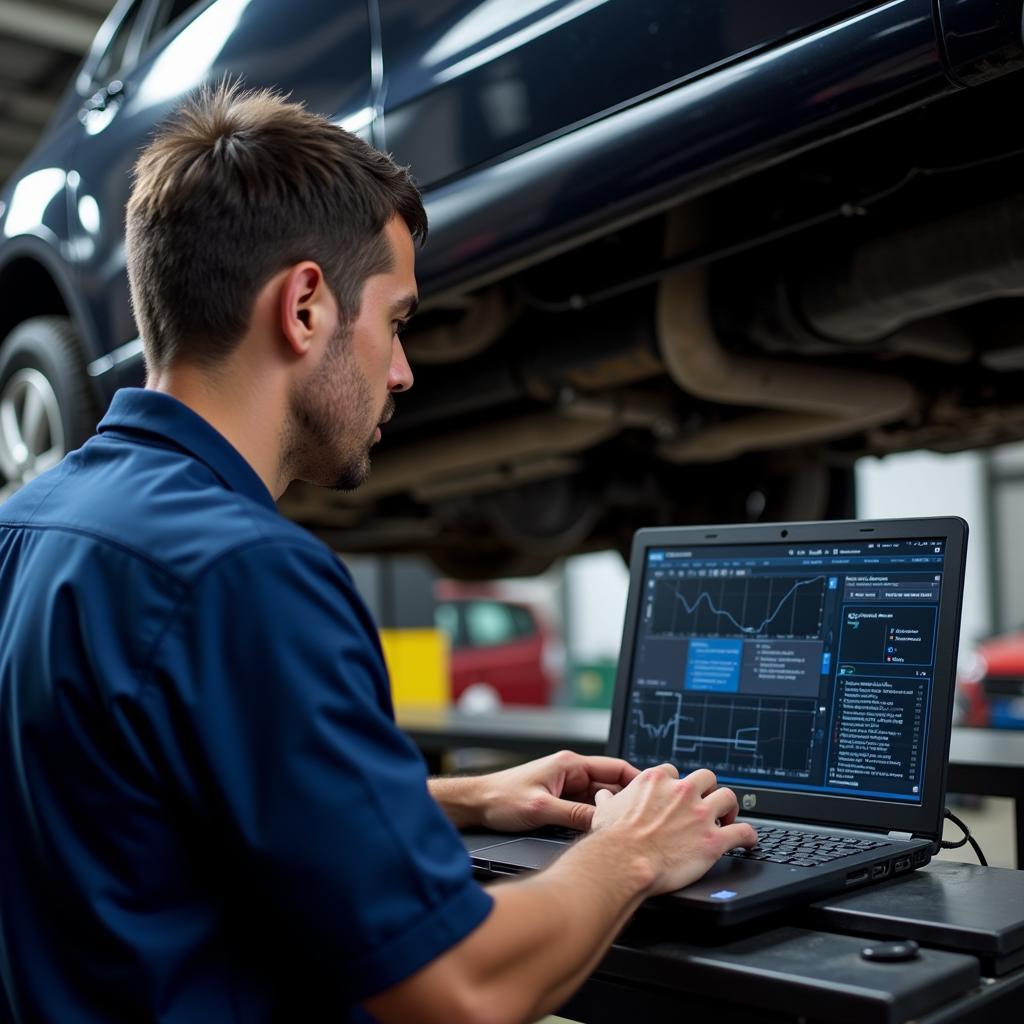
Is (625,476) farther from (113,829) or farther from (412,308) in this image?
(113,829)

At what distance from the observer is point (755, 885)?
3.15 ft

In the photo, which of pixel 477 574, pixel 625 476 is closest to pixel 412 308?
pixel 625 476

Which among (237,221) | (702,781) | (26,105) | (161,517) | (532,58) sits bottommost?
(702,781)

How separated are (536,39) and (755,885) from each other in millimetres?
1074

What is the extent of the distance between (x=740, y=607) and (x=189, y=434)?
66cm

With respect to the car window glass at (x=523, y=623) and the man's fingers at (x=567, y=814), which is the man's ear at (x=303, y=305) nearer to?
the man's fingers at (x=567, y=814)

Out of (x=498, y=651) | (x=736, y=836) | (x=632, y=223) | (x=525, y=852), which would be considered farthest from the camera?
(x=498, y=651)

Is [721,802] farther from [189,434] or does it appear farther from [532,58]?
[532,58]

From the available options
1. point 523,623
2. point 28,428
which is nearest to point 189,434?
point 28,428

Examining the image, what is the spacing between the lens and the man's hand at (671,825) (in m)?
0.95

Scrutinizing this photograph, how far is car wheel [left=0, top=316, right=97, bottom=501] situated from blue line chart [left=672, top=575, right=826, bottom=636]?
1.54 m

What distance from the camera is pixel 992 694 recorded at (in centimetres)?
534

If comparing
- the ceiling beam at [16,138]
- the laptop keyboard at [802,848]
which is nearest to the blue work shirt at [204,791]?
the laptop keyboard at [802,848]

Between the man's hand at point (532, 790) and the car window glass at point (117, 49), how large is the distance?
2.15m
